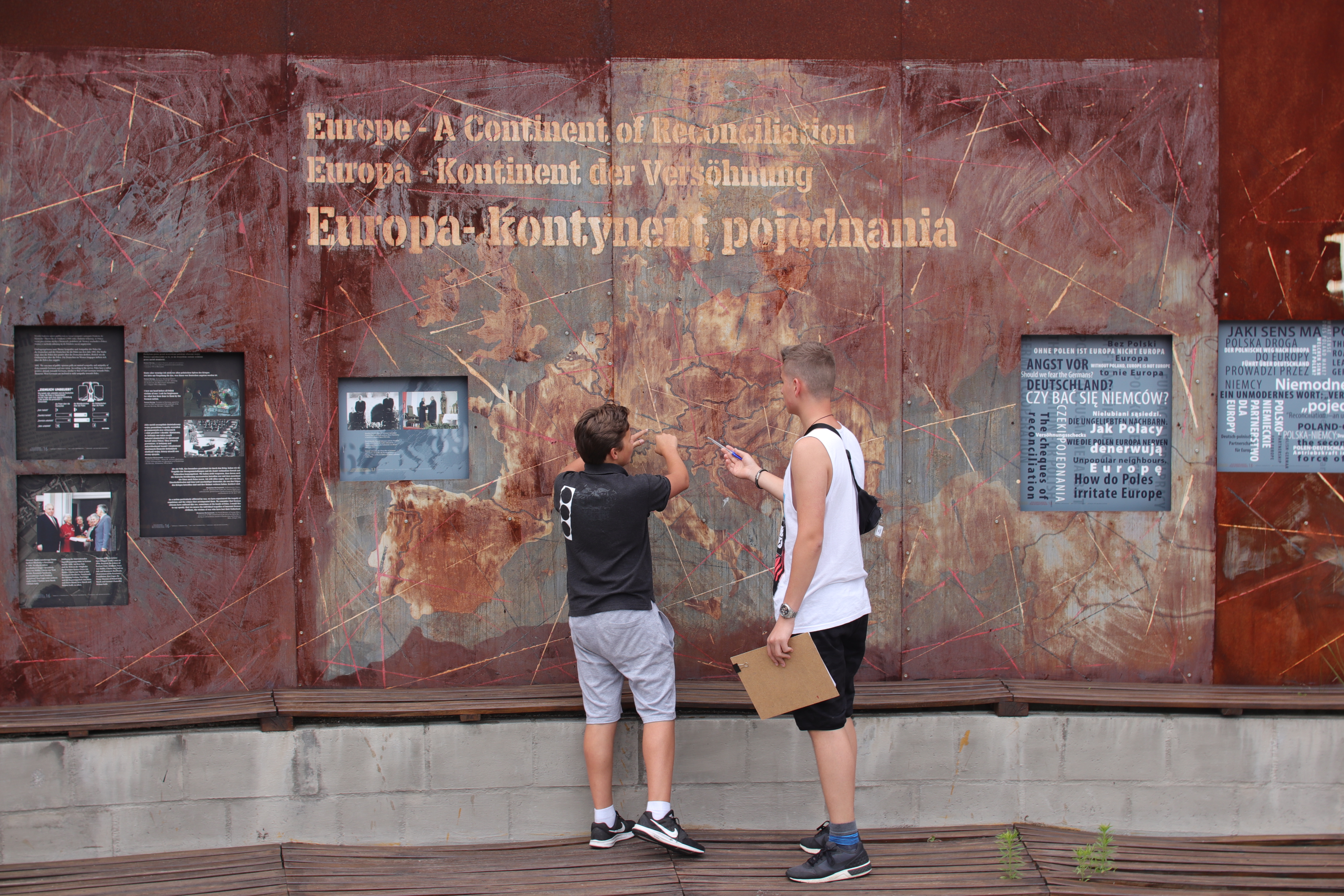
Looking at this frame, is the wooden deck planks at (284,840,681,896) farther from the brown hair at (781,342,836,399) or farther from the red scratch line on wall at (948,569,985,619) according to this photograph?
the brown hair at (781,342,836,399)

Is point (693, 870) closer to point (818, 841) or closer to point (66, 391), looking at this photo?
point (818, 841)

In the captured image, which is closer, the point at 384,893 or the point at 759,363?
the point at 384,893

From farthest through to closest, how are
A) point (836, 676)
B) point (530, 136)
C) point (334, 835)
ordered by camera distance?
point (530, 136) < point (334, 835) < point (836, 676)

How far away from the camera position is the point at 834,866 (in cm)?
356

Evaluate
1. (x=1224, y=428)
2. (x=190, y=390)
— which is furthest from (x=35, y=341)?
(x=1224, y=428)

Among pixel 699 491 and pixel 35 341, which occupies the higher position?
pixel 35 341

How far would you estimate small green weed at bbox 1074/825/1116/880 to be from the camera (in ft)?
12.2

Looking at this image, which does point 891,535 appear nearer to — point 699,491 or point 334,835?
point 699,491

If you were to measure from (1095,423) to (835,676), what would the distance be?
2.24 metres

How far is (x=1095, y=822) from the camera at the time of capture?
4277mm

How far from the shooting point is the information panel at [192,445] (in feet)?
14.4

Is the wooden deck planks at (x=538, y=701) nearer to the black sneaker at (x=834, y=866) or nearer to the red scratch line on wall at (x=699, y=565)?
the red scratch line on wall at (x=699, y=565)

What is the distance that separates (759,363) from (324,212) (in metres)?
2.32

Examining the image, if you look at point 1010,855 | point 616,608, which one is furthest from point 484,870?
point 1010,855
